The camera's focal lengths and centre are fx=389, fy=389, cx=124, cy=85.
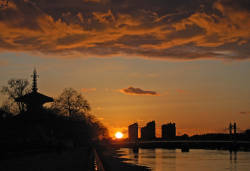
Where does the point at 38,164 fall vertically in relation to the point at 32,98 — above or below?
below

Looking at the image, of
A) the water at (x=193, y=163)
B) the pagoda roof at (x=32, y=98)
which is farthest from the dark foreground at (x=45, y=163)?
the pagoda roof at (x=32, y=98)

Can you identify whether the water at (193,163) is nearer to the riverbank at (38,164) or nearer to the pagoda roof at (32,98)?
the pagoda roof at (32,98)

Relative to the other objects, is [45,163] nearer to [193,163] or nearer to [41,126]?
[41,126]

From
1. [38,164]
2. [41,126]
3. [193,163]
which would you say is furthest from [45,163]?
[193,163]

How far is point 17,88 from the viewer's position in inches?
3629

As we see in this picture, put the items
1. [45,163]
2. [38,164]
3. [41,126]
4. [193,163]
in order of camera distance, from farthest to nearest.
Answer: [193,163]
[41,126]
[45,163]
[38,164]

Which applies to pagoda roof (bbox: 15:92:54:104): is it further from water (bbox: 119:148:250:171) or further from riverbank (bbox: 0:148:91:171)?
riverbank (bbox: 0:148:91:171)

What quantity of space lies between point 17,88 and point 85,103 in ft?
62.5

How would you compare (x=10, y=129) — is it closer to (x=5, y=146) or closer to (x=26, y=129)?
(x=26, y=129)

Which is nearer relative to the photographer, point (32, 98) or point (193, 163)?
point (32, 98)

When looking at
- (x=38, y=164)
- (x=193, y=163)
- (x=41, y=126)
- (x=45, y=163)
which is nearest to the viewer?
(x=38, y=164)

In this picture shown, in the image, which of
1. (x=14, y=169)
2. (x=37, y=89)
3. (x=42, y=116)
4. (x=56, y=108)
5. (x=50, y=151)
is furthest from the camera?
(x=56, y=108)

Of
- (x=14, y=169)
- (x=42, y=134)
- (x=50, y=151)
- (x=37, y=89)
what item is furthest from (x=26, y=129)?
(x=14, y=169)

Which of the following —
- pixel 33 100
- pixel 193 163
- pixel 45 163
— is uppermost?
pixel 33 100
